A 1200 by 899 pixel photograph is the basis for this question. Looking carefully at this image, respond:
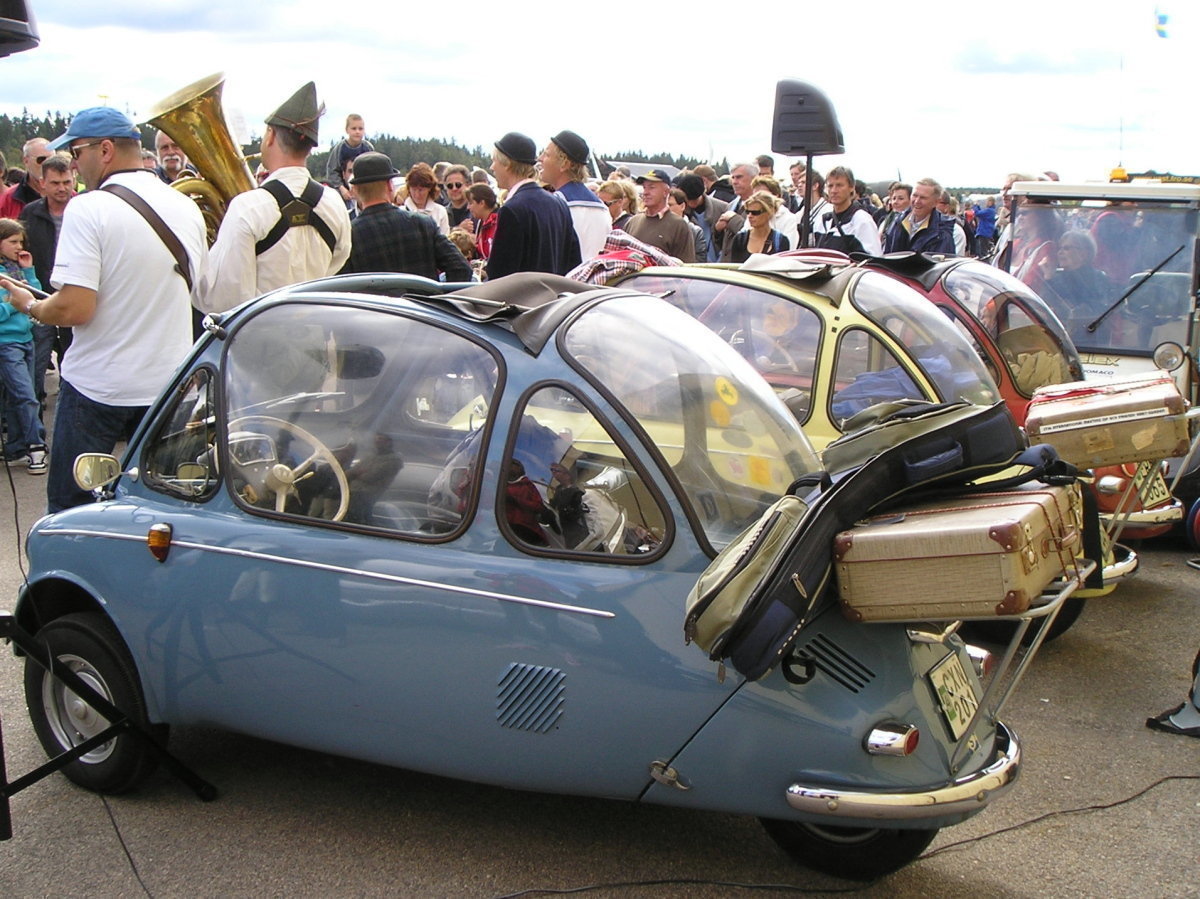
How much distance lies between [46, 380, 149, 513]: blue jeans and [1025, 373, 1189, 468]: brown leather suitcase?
3749mm

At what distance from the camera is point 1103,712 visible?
16.4 feet

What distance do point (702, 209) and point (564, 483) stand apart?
10.3 meters

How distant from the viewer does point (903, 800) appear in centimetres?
303

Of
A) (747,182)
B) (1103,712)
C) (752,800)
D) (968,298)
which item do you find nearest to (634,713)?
(752,800)

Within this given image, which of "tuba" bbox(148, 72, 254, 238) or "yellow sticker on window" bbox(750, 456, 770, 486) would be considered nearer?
"yellow sticker on window" bbox(750, 456, 770, 486)

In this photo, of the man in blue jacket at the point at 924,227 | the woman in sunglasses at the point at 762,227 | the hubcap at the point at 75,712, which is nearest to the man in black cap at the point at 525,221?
the woman in sunglasses at the point at 762,227

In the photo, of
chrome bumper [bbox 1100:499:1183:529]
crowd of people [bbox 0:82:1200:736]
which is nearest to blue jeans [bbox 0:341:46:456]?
crowd of people [bbox 0:82:1200:736]

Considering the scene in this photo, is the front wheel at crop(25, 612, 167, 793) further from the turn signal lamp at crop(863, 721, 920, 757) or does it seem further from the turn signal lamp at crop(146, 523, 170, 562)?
the turn signal lamp at crop(863, 721, 920, 757)

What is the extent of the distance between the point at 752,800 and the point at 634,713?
376 mm

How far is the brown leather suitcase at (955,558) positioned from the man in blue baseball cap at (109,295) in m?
3.45

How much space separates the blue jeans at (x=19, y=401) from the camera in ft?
30.2

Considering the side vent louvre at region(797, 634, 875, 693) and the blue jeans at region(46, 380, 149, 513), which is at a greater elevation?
the side vent louvre at region(797, 634, 875, 693)

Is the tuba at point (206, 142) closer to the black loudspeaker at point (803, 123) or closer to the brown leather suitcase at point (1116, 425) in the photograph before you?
the brown leather suitcase at point (1116, 425)

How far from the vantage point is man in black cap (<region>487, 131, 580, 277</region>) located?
23.3 feet
